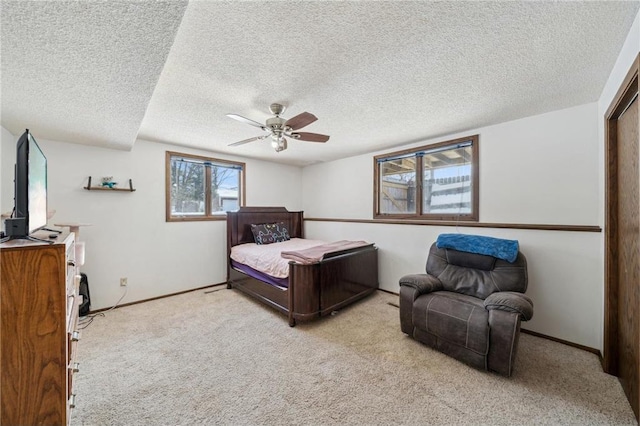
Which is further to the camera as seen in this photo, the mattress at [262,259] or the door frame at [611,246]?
the mattress at [262,259]

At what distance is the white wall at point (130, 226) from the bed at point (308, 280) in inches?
15.1

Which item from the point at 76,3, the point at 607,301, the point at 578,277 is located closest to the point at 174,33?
the point at 76,3

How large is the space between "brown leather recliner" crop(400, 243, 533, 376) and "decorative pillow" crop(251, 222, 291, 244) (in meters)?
2.46

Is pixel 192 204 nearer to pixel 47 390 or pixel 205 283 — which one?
pixel 205 283

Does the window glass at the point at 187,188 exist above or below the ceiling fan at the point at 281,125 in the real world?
below

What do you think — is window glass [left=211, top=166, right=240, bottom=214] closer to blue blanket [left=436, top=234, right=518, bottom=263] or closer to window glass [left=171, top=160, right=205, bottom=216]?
window glass [left=171, top=160, right=205, bottom=216]

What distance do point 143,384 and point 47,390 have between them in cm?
94

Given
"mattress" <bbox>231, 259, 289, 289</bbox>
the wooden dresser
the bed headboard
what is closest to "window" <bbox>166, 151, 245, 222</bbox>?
the bed headboard

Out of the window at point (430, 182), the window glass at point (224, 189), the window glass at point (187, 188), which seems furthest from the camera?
the window glass at point (224, 189)

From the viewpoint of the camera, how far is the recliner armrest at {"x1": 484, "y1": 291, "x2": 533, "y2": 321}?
6.08 feet

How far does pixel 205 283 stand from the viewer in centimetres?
404

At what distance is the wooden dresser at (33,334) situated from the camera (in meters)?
0.98

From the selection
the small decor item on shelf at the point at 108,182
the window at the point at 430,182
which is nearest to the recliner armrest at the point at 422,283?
the window at the point at 430,182

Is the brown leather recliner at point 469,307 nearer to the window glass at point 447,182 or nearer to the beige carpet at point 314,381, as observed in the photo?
the beige carpet at point 314,381
